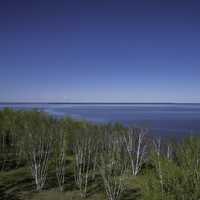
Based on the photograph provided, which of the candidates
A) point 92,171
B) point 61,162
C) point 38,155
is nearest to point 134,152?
point 92,171

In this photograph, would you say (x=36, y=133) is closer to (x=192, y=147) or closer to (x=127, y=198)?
(x=127, y=198)

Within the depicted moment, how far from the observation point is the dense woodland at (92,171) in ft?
43.1

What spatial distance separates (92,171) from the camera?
94.6ft

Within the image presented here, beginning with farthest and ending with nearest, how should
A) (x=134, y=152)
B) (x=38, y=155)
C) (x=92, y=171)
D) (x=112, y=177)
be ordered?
(x=134, y=152) → (x=92, y=171) → (x=38, y=155) → (x=112, y=177)

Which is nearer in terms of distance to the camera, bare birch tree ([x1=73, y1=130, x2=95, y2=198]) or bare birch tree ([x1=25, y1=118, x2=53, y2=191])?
bare birch tree ([x1=73, y1=130, x2=95, y2=198])

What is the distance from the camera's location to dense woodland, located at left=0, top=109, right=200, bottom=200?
43.1 feet

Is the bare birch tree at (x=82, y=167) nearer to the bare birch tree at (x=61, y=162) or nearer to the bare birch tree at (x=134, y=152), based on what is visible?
the bare birch tree at (x=61, y=162)

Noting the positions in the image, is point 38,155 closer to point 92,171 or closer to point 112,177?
point 92,171

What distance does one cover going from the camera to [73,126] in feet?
134

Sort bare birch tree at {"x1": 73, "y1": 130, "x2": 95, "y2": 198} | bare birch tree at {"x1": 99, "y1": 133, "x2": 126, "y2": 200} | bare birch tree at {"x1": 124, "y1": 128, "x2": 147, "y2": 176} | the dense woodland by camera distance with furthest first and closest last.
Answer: bare birch tree at {"x1": 124, "y1": 128, "x2": 147, "y2": 176}, bare birch tree at {"x1": 73, "y1": 130, "x2": 95, "y2": 198}, bare birch tree at {"x1": 99, "y1": 133, "x2": 126, "y2": 200}, the dense woodland

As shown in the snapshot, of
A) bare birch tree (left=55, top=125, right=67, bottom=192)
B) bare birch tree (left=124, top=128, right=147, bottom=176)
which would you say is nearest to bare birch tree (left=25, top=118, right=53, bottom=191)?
bare birch tree (left=55, top=125, right=67, bottom=192)

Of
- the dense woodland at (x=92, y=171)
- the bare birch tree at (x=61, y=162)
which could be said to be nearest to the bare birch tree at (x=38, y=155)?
the dense woodland at (x=92, y=171)

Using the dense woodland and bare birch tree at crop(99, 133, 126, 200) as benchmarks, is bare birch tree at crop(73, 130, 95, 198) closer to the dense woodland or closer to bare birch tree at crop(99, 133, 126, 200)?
the dense woodland

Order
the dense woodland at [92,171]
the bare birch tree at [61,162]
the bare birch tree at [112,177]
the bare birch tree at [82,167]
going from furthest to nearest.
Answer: the bare birch tree at [61,162], the bare birch tree at [82,167], the bare birch tree at [112,177], the dense woodland at [92,171]
